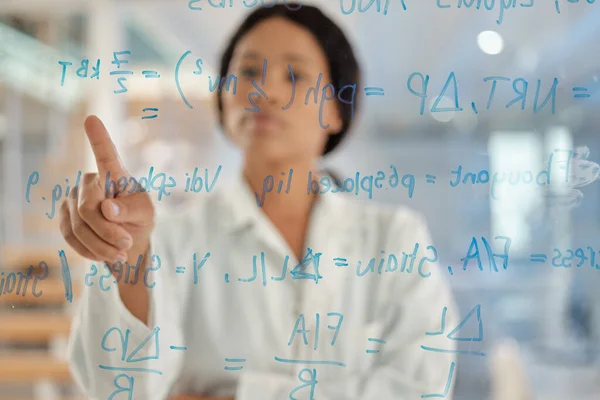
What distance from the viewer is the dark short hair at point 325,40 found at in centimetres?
63

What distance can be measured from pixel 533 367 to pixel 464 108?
41 cm

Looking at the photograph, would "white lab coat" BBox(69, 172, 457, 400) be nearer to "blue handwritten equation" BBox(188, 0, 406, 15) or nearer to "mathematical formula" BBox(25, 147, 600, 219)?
"mathematical formula" BBox(25, 147, 600, 219)

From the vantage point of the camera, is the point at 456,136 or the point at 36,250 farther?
the point at 36,250

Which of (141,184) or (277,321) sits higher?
(141,184)

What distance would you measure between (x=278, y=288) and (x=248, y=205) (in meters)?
0.10

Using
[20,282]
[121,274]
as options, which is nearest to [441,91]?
[121,274]

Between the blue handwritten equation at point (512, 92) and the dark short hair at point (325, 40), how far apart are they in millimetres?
84

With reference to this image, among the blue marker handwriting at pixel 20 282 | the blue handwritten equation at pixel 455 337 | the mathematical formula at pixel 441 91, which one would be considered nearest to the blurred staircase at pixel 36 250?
the blue marker handwriting at pixel 20 282

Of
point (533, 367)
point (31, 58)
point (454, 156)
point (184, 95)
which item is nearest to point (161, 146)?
point (184, 95)

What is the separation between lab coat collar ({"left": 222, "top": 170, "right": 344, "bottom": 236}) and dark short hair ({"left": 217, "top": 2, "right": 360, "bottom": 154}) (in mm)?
60

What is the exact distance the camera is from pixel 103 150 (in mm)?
570

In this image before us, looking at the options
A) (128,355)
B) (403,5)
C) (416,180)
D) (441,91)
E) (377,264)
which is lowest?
(128,355)

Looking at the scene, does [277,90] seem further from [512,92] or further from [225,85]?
[512,92]

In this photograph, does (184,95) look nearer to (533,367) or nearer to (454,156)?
(454,156)
